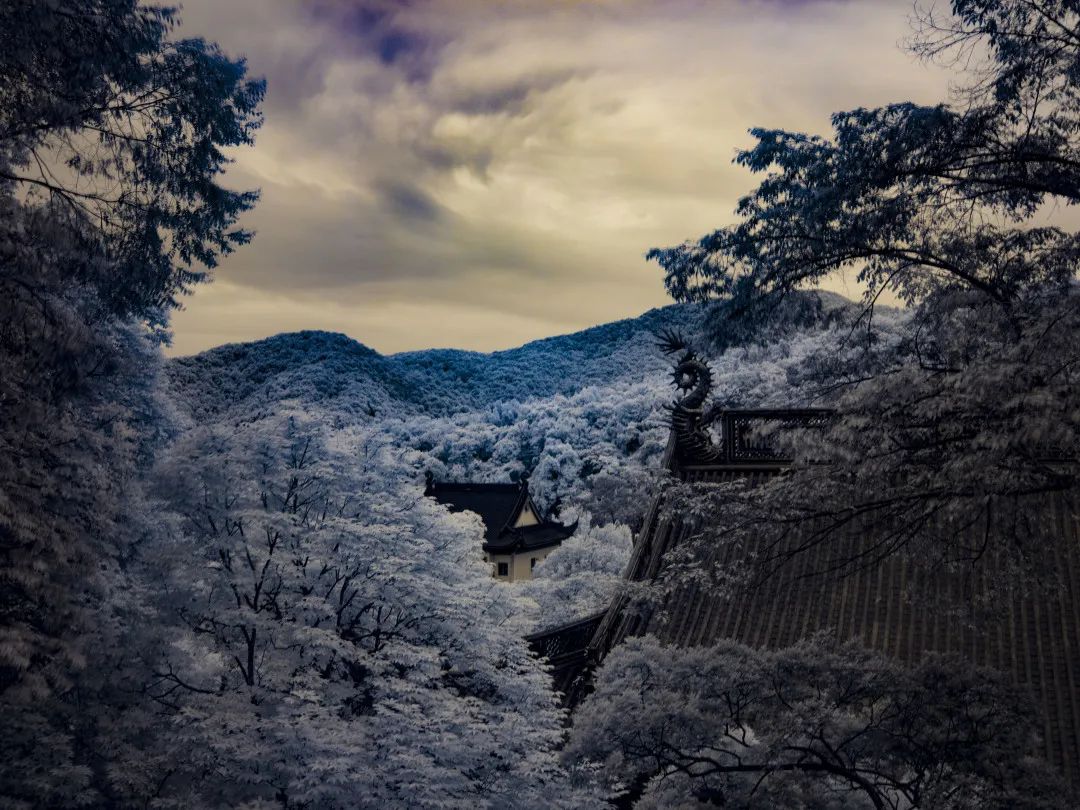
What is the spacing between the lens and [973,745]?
4680 millimetres

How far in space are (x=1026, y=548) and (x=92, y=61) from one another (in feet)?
25.2

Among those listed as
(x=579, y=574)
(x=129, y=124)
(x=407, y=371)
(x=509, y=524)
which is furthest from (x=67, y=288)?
(x=407, y=371)

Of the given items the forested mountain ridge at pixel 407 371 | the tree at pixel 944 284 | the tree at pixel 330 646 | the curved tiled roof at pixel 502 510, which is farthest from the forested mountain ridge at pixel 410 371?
the tree at pixel 944 284

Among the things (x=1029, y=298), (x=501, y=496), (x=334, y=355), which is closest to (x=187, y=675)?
(x=1029, y=298)

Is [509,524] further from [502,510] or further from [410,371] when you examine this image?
[410,371]

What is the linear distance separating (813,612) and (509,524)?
26821 millimetres

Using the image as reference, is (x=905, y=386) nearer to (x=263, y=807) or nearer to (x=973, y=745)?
(x=973, y=745)

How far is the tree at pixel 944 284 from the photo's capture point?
4.53m

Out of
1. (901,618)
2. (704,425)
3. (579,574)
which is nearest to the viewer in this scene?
(901,618)

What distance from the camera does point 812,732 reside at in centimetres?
494

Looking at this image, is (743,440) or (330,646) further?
(743,440)

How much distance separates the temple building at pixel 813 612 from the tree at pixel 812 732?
46.9 inches

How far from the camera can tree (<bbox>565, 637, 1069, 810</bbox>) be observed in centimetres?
464

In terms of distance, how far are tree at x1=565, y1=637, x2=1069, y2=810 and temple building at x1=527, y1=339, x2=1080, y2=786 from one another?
1190 mm
